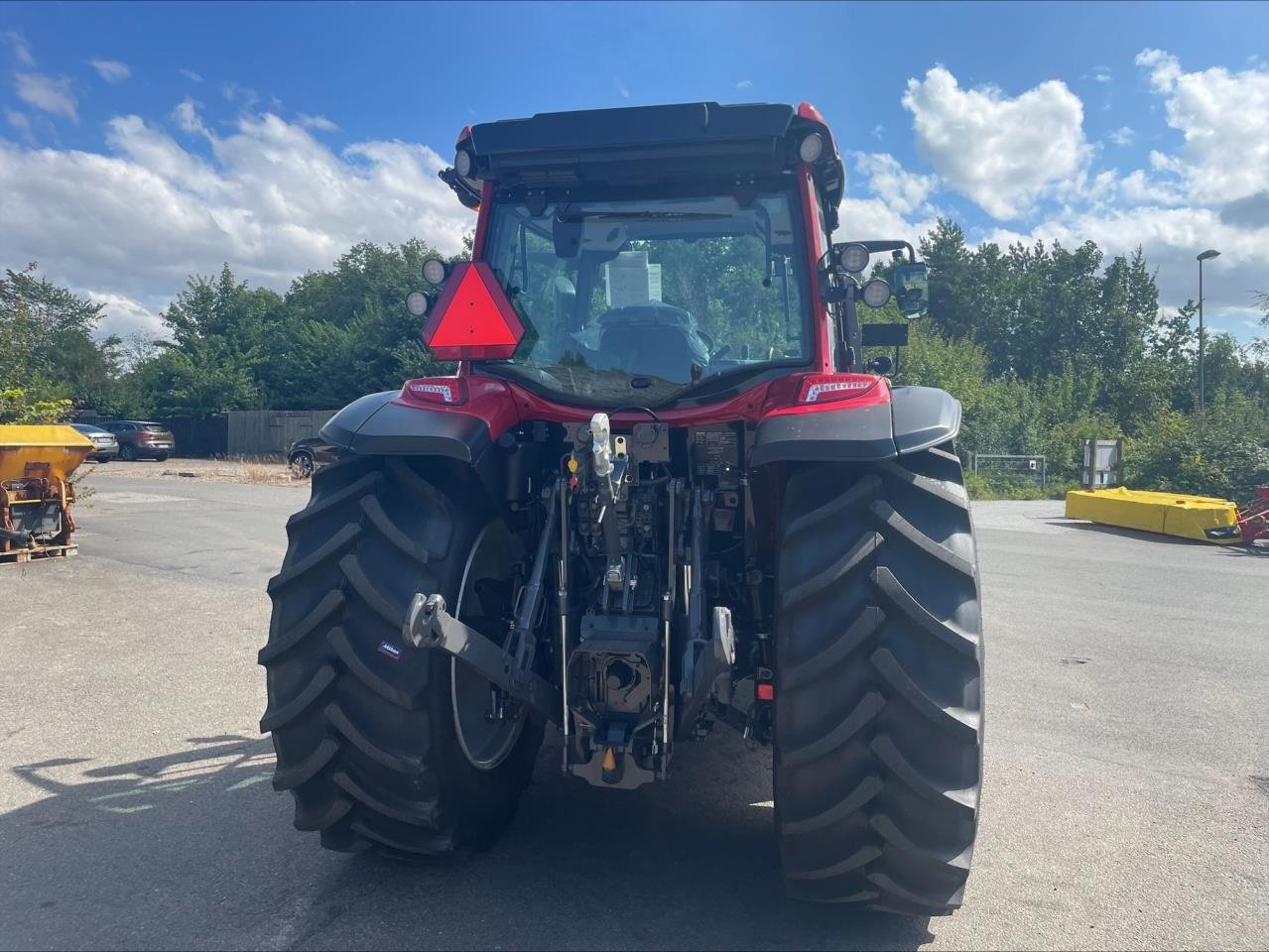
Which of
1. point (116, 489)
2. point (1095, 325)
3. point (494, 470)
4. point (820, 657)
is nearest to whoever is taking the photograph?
point (820, 657)

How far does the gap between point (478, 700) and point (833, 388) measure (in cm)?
170

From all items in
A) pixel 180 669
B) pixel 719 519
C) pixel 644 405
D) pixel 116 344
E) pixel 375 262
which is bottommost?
pixel 180 669

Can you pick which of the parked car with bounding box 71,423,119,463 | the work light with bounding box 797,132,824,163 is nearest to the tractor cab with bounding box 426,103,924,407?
the work light with bounding box 797,132,824,163

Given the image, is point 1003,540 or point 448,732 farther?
point 1003,540

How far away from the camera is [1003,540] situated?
46.7ft

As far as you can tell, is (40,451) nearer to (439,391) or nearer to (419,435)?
(439,391)

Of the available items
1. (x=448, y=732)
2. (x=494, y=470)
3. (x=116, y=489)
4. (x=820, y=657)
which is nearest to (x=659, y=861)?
(x=448, y=732)

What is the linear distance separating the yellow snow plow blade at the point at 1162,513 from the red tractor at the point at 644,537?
12980mm

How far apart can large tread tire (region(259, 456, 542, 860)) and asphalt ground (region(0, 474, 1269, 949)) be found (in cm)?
32

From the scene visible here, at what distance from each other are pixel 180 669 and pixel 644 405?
4.69 metres

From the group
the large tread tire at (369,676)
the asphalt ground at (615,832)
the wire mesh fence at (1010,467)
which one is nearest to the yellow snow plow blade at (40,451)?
the asphalt ground at (615,832)

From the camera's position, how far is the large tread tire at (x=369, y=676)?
2.90 m

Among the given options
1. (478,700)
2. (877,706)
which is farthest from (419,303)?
(877,706)

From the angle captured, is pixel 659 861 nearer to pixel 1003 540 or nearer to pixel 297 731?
pixel 297 731
